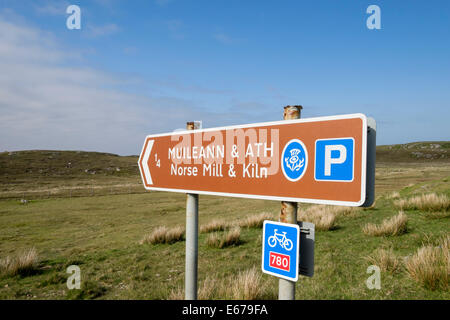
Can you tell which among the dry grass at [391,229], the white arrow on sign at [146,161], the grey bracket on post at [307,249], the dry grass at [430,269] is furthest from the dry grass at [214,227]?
the grey bracket on post at [307,249]

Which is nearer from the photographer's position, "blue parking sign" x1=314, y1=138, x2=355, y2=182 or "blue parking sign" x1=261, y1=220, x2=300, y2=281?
"blue parking sign" x1=314, y1=138, x2=355, y2=182

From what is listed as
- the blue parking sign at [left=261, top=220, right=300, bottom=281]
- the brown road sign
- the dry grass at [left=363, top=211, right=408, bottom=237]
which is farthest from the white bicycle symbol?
the dry grass at [left=363, top=211, right=408, bottom=237]

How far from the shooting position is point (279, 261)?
203cm

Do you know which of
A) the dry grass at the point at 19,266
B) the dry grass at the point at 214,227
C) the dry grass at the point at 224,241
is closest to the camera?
the dry grass at the point at 19,266

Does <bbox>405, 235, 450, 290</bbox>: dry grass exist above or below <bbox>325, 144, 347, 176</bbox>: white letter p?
below

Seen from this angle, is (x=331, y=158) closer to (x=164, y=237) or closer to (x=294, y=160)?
(x=294, y=160)

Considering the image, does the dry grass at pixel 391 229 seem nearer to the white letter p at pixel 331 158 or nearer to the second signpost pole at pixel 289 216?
the second signpost pole at pixel 289 216

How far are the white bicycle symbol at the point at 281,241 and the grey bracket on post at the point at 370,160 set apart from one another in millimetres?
585

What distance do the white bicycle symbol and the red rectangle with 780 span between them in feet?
0.21

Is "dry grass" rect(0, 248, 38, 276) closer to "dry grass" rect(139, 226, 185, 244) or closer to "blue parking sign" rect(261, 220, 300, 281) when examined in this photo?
"dry grass" rect(139, 226, 185, 244)

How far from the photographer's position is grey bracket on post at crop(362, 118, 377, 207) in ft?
5.52

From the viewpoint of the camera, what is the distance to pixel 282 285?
2008 mm

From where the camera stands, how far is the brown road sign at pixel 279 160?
1714 mm
